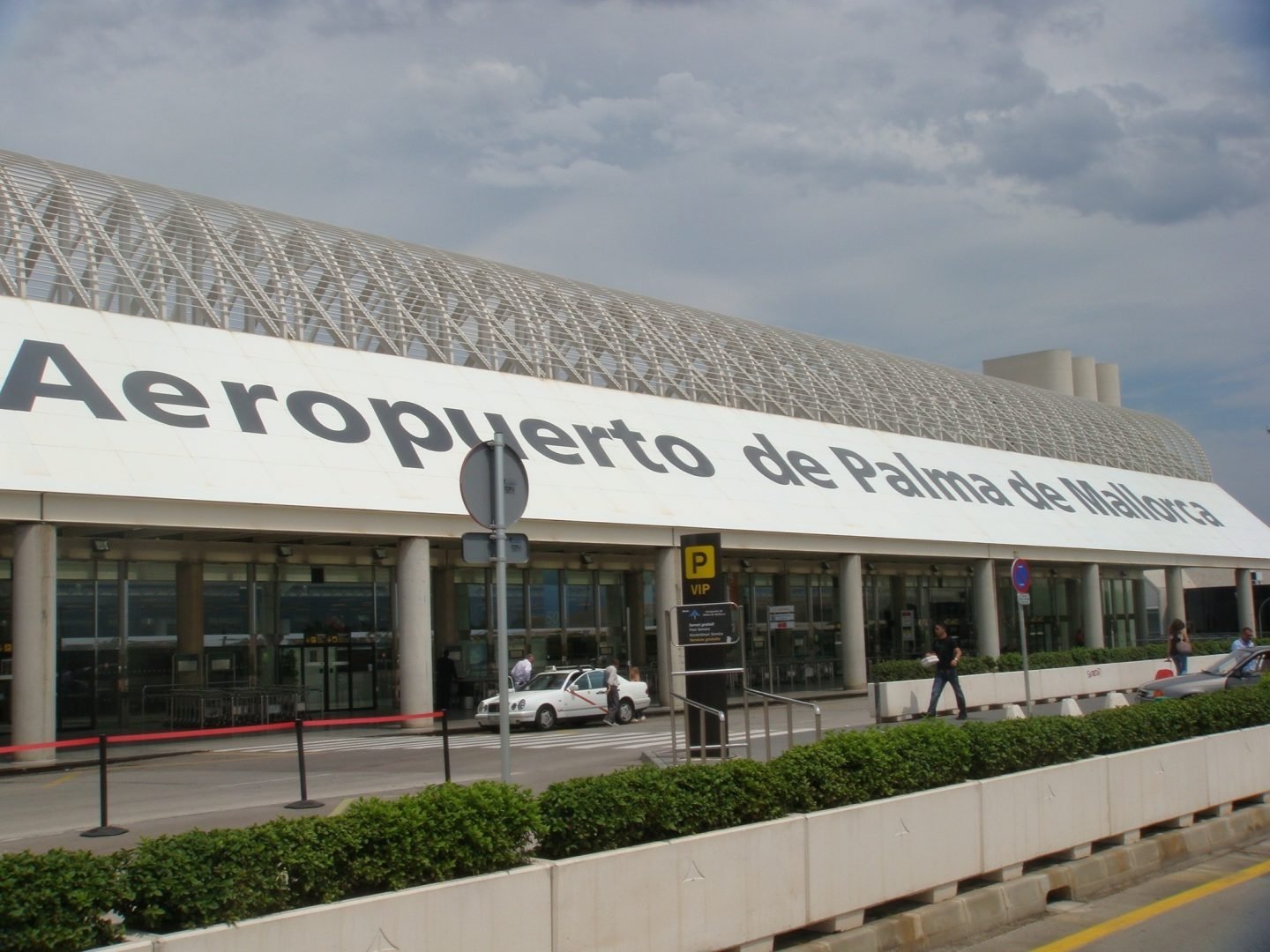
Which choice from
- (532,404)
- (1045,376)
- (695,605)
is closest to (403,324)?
(532,404)

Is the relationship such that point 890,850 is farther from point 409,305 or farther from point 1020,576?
point 409,305

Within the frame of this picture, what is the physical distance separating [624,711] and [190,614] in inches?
416

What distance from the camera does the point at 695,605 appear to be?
14461mm

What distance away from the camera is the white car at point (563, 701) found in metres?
28.3

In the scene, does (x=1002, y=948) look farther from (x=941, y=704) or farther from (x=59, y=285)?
(x=59, y=285)

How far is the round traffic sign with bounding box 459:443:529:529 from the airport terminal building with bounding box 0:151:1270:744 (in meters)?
15.0

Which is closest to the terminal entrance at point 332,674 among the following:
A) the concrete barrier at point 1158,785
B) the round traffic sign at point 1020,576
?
the round traffic sign at point 1020,576

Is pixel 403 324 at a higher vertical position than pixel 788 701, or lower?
higher

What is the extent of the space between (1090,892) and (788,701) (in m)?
3.86

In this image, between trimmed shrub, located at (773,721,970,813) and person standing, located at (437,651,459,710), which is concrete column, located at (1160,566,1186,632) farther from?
trimmed shrub, located at (773,721,970,813)

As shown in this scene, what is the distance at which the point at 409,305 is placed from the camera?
3259cm

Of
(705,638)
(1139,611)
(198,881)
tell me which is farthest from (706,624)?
(1139,611)

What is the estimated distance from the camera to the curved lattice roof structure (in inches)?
1052

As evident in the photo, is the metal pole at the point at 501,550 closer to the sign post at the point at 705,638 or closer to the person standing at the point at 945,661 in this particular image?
the sign post at the point at 705,638
